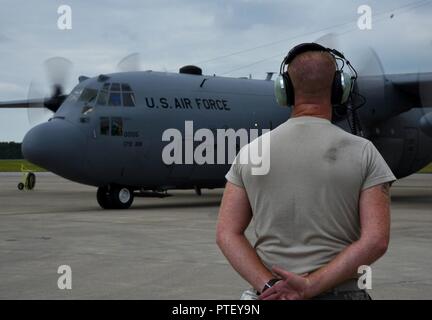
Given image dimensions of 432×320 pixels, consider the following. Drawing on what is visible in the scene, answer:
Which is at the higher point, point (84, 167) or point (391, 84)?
point (391, 84)

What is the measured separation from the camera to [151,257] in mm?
10102

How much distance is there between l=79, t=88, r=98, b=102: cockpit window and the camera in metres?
18.4

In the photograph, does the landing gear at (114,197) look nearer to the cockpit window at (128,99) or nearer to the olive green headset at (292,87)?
the cockpit window at (128,99)

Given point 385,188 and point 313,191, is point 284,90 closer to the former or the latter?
point 313,191

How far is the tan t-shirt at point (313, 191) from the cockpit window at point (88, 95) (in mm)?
15895

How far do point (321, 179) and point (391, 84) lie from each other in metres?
20.3

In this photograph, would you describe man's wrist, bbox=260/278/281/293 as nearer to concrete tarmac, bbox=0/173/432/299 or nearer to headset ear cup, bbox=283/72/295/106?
headset ear cup, bbox=283/72/295/106

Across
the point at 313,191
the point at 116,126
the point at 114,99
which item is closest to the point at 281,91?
the point at 313,191

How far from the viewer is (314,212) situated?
9.41 ft

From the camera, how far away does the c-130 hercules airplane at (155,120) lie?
58.0 feet
